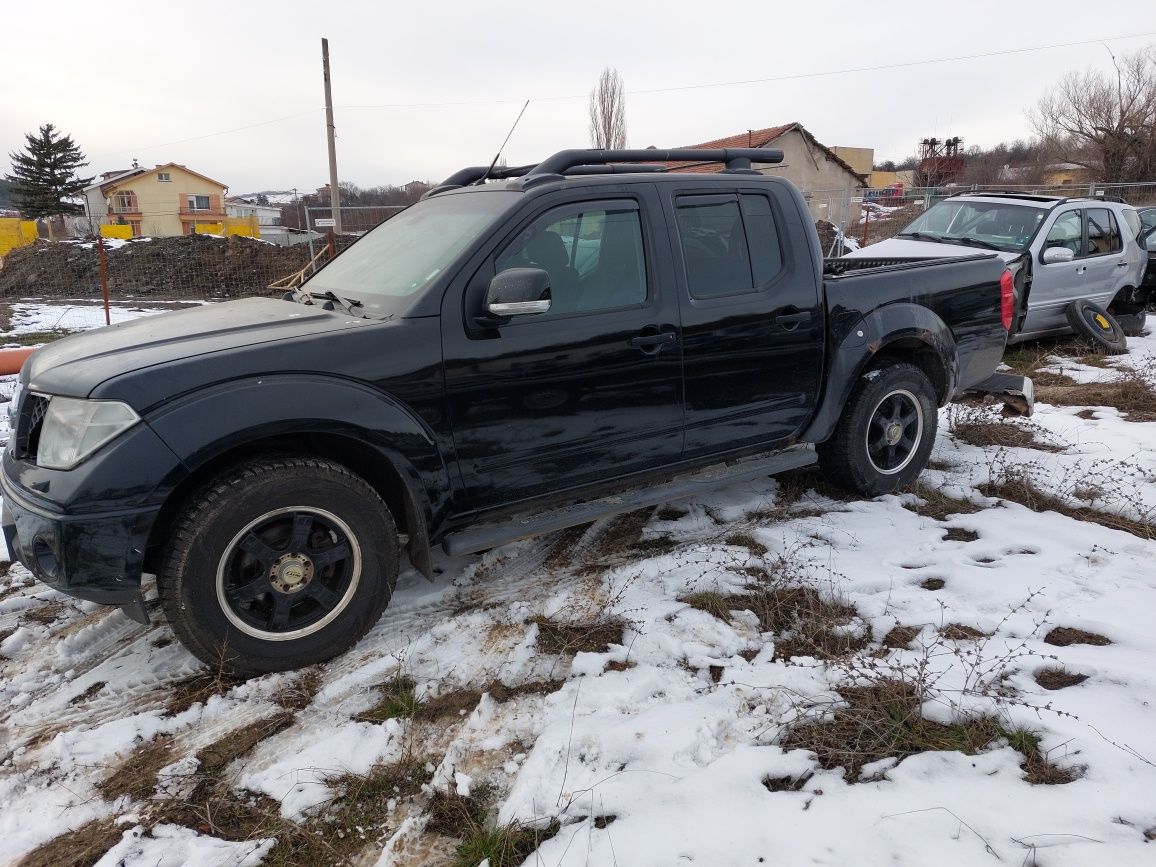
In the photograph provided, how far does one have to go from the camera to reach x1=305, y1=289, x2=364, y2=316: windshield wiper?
3334 millimetres

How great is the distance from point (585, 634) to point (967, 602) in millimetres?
1720

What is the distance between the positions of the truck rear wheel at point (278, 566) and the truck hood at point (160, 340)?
20.0 inches

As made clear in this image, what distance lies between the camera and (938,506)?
4.45m

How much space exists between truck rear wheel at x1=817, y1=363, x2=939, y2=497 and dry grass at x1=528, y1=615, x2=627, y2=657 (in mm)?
2008

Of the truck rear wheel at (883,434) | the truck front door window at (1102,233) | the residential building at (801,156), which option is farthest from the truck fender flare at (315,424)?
the residential building at (801,156)

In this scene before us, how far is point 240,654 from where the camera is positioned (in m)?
2.84

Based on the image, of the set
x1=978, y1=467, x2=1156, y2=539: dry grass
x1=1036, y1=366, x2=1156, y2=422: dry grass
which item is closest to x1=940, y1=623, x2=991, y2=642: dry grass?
x1=978, y1=467, x2=1156, y2=539: dry grass

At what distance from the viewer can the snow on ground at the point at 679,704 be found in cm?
210

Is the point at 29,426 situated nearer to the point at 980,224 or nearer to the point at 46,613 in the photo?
the point at 46,613

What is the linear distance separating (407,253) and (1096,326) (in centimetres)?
887

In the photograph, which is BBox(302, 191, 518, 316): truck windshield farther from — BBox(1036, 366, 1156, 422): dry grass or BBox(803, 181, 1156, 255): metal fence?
BBox(803, 181, 1156, 255): metal fence

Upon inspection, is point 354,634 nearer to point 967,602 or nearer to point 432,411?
point 432,411

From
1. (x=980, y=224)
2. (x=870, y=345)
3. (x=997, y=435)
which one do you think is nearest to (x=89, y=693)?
(x=870, y=345)

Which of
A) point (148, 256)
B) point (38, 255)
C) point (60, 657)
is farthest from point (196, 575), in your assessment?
point (38, 255)
